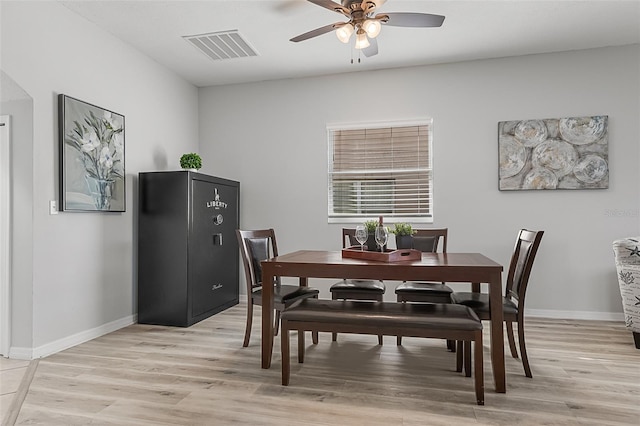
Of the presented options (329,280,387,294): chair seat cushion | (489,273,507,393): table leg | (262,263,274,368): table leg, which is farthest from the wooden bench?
(329,280,387,294): chair seat cushion

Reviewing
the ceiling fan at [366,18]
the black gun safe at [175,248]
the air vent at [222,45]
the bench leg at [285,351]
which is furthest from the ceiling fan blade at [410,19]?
the black gun safe at [175,248]

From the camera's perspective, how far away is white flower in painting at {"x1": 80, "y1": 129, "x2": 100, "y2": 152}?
323cm

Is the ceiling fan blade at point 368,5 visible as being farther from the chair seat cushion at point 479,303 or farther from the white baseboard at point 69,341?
the white baseboard at point 69,341

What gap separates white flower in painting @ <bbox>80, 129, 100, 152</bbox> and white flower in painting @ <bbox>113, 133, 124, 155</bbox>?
0.70 feet

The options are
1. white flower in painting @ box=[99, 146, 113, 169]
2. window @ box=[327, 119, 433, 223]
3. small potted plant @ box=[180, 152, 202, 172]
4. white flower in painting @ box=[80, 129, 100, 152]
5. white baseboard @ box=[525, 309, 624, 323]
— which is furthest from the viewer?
window @ box=[327, 119, 433, 223]

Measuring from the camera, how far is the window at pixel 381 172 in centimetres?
440

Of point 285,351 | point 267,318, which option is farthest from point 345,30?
point 285,351

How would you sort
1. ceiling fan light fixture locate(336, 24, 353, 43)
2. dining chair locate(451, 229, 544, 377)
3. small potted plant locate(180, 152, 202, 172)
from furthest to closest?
1. small potted plant locate(180, 152, 202, 172)
2. ceiling fan light fixture locate(336, 24, 353, 43)
3. dining chair locate(451, 229, 544, 377)

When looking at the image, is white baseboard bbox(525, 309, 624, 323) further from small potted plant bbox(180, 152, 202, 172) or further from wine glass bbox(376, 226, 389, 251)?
small potted plant bbox(180, 152, 202, 172)

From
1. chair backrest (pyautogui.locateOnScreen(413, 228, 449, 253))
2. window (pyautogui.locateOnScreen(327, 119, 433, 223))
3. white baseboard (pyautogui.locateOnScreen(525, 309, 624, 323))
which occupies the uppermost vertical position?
window (pyautogui.locateOnScreen(327, 119, 433, 223))

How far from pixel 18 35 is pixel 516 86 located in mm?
4446

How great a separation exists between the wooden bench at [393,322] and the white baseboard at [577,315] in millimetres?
2127

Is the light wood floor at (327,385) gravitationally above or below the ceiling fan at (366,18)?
below

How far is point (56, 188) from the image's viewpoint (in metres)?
3.01
